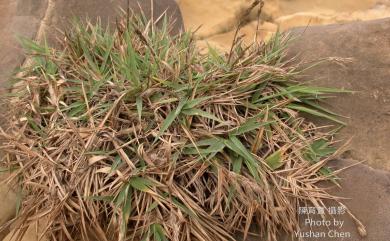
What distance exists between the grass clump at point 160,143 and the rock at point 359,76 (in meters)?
0.10

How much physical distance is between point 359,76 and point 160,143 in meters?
0.90

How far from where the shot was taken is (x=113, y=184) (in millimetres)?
1844

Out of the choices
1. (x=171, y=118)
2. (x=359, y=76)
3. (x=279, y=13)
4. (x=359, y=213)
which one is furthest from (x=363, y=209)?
(x=279, y=13)

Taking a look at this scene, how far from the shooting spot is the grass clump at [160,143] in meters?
1.84

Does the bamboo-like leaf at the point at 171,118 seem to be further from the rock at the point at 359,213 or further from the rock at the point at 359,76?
the rock at the point at 359,76

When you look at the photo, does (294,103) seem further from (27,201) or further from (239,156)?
(27,201)

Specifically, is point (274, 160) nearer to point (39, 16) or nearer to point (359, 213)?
point (359, 213)

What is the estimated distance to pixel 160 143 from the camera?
193cm

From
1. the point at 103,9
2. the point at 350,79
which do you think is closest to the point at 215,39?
the point at 103,9

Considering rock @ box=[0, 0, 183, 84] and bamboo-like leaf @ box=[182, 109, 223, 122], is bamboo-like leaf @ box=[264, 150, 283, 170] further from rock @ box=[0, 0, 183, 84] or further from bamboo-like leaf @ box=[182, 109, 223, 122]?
rock @ box=[0, 0, 183, 84]

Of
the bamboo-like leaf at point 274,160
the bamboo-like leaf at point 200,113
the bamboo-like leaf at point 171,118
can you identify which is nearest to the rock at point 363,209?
the bamboo-like leaf at point 274,160

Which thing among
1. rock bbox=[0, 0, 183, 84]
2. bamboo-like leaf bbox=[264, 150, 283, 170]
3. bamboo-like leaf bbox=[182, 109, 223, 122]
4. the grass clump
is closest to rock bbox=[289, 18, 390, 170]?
the grass clump

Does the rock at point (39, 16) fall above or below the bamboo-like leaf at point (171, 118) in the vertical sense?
above

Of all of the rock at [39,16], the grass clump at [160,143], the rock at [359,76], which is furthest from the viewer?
the rock at [39,16]
